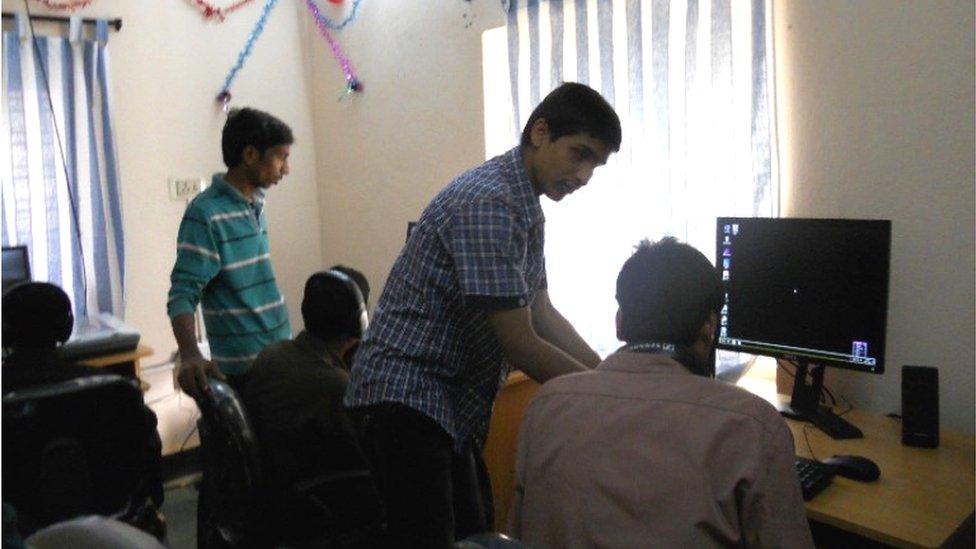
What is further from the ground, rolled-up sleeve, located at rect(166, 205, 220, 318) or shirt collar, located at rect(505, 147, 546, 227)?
shirt collar, located at rect(505, 147, 546, 227)

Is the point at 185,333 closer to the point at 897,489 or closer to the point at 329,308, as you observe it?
the point at 329,308

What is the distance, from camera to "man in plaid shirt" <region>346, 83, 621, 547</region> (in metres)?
1.31

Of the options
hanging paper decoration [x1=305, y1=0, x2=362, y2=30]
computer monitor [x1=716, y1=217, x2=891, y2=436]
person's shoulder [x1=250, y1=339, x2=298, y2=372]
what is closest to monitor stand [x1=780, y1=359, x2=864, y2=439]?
computer monitor [x1=716, y1=217, x2=891, y2=436]

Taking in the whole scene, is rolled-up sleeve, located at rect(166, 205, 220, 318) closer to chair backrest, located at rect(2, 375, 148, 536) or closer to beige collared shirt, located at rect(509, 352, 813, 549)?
chair backrest, located at rect(2, 375, 148, 536)

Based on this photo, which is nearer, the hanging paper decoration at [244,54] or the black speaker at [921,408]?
the black speaker at [921,408]

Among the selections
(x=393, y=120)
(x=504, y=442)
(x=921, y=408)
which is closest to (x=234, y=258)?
(x=504, y=442)

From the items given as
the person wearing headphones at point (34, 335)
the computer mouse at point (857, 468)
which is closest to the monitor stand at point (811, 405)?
the computer mouse at point (857, 468)

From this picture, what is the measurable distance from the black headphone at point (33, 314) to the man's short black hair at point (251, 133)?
1.87 ft

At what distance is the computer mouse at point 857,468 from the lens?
1.42 meters

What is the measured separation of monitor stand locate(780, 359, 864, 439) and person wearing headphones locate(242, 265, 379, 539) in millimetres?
1028

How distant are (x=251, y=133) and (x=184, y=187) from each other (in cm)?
166

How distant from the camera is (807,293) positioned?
174 cm

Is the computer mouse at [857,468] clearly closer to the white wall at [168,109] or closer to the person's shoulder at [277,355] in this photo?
the person's shoulder at [277,355]

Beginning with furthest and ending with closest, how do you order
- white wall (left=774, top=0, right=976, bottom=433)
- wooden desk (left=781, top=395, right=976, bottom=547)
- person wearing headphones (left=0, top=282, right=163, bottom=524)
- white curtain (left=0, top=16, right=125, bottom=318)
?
white curtain (left=0, top=16, right=125, bottom=318)
person wearing headphones (left=0, top=282, right=163, bottom=524)
white wall (left=774, top=0, right=976, bottom=433)
wooden desk (left=781, top=395, right=976, bottom=547)
